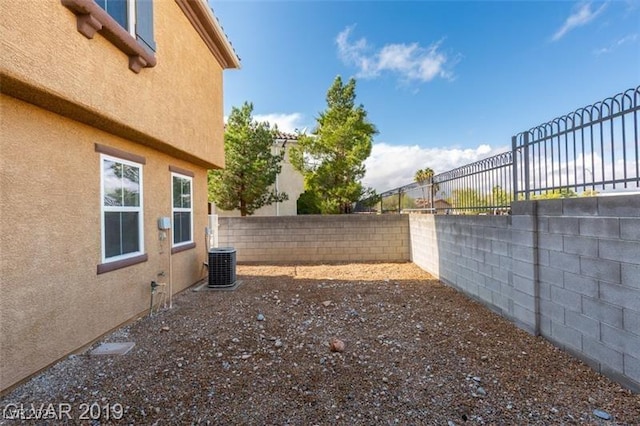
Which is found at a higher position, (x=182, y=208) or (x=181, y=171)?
(x=181, y=171)

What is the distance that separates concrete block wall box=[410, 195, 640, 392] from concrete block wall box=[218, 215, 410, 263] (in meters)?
4.33

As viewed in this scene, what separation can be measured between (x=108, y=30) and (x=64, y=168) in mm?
1722

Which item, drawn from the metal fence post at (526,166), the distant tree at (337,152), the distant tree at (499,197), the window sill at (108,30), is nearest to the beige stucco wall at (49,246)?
the window sill at (108,30)

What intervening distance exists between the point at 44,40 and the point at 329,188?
8.90 meters

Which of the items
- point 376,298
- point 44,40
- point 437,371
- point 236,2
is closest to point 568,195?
point 437,371

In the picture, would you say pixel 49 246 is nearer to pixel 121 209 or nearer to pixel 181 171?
pixel 121 209

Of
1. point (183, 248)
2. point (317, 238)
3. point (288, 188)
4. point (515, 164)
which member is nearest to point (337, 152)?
point (317, 238)

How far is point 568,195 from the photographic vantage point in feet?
10.8

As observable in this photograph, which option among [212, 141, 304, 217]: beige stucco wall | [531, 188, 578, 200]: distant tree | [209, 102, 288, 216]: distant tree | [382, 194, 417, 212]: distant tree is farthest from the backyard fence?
[212, 141, 304, 217]: beige stucco wall

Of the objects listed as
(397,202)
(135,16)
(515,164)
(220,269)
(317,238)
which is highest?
(135,16)

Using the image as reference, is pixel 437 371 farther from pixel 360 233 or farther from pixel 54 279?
pixel 360 233

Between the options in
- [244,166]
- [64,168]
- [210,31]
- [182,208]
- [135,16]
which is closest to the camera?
[64,168]

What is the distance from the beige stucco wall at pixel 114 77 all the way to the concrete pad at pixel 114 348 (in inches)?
108

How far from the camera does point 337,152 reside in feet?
35.6
